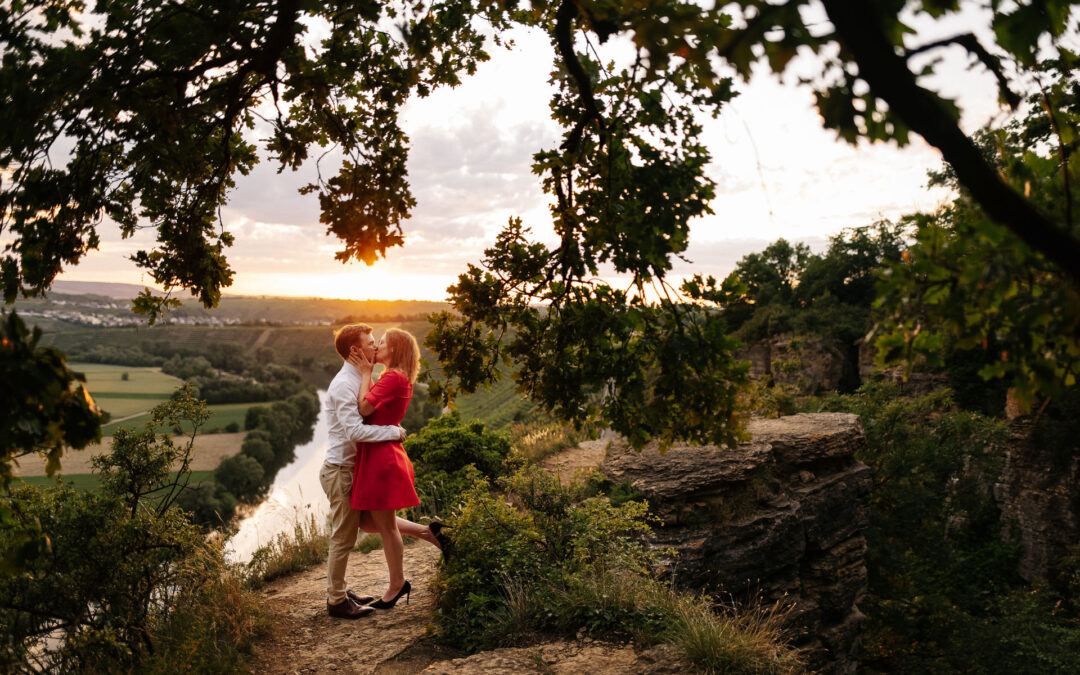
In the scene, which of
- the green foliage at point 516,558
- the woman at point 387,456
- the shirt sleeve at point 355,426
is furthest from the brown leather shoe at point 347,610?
the shirt sleeve at point 355,426

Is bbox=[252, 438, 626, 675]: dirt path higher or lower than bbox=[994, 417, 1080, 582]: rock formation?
higher

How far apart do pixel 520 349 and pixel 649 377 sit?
83cm

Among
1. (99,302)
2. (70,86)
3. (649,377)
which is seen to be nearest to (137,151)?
(70,86)

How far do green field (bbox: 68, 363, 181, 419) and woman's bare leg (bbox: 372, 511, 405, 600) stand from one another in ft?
98.6

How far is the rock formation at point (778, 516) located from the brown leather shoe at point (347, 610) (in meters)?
3.84

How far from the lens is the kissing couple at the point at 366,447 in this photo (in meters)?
4.83

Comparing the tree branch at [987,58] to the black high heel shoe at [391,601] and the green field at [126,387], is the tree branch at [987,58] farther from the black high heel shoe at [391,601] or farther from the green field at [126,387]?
the green field at [126,387]

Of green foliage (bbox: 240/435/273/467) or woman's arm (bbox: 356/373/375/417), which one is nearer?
woman's arm (bbox: 356/373/375/417)

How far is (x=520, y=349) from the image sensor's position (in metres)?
3.52

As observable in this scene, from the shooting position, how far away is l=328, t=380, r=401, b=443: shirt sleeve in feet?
15.7

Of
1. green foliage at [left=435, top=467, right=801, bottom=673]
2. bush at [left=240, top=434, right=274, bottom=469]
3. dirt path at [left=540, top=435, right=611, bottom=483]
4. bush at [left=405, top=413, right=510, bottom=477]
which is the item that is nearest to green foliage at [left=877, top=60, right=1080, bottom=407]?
green foliage at [left=435, top=467, right=801, bottom=673]

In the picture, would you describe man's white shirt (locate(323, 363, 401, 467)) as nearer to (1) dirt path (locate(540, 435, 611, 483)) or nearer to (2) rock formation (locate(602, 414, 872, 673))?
(2) rock formation (locate(602, 414, 872, 673))

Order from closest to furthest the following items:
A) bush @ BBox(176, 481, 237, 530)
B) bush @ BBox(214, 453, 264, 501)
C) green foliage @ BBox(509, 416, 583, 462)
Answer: green foliage @ BBox(509, 416, 583, 462) < bush @ BBox(176, 481, 237, 530) < bush @ BBox(214, 453, 264, 501)

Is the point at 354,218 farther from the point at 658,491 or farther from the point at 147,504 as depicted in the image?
the point at 658,491
